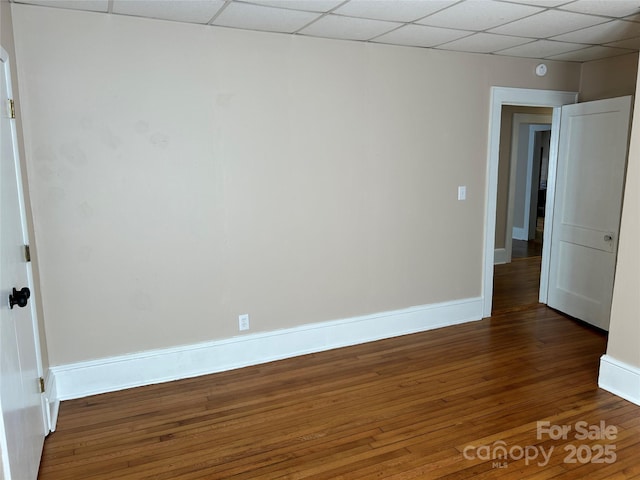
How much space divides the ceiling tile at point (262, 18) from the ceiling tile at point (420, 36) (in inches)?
27.8

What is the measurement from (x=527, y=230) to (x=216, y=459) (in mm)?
7618

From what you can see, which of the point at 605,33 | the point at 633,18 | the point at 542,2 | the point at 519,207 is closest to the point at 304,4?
the point at 542,2

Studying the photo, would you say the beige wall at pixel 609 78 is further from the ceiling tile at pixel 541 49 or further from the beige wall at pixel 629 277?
the beige wall at pixel 629 277

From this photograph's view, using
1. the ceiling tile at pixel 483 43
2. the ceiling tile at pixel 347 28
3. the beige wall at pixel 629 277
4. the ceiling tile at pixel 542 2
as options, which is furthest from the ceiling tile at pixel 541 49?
the ceiling tile at pixel 347 28

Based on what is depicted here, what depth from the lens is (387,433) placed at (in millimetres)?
2691

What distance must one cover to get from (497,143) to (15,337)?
12.9ft

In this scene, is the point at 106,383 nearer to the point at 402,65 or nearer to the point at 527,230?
the point at 402,65

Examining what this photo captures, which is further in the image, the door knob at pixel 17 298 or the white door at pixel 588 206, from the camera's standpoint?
→ the white door at pixel 588 206

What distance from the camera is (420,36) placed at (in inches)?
136

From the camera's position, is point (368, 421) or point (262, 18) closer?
point (368, 421)

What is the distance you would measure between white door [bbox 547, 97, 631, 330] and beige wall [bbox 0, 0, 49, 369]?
4.37 m

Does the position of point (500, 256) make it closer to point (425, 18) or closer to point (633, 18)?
point (633, 18)

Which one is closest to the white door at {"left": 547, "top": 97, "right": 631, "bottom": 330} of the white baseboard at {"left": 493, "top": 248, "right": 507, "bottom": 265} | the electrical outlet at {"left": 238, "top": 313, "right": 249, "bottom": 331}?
the white baseboard at {"left": 493, "top": 248, "right": 507, "bottom": 265}

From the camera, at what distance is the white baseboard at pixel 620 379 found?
299 cm
